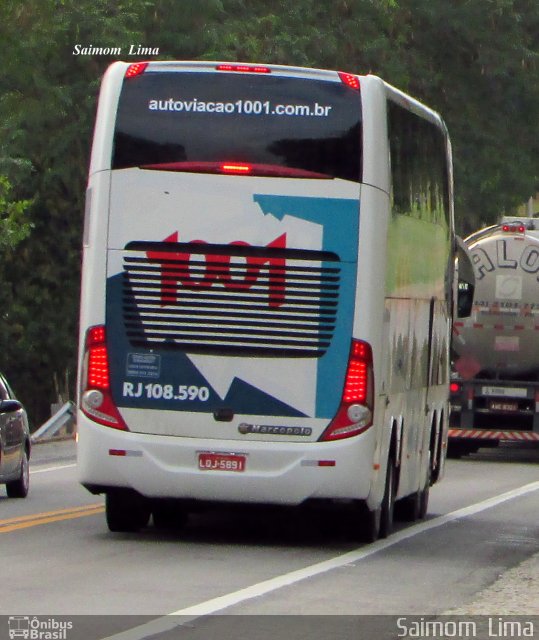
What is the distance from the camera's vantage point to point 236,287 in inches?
578

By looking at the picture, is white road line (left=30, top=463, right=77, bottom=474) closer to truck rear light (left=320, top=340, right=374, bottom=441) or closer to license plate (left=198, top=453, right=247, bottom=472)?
license plate (left=198, top=453, right=247, bottom=472)

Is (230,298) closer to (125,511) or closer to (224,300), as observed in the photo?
(224,300)

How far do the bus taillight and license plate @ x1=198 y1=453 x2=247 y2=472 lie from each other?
66cm

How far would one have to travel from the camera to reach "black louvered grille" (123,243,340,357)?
14648mm

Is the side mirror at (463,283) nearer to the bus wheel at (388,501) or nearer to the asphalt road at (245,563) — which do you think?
the asphalt road at (245,563)

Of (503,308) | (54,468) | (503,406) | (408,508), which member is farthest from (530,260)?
(408,508)

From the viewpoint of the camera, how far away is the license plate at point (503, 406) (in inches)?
1248

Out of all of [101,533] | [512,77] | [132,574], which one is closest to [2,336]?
[512,77]

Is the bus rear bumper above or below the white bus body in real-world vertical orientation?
below

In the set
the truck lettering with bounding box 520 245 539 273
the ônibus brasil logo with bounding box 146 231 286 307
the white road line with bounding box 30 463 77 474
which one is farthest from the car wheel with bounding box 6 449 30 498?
the truck lettering with bounding box 520 245 539 273

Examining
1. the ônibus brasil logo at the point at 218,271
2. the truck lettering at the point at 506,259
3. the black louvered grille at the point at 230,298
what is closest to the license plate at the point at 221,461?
the black louvered grille at the point at 230,298

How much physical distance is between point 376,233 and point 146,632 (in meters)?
5.55

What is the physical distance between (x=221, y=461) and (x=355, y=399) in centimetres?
114

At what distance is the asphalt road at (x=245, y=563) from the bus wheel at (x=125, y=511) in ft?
0.46
